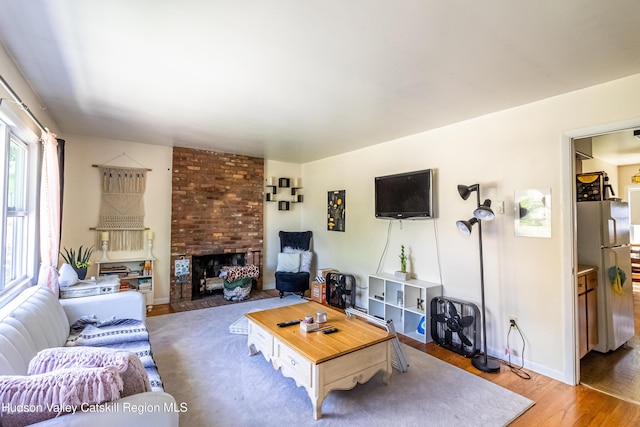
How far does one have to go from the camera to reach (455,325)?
10.3 ft

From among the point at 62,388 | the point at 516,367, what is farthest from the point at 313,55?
the point at 516,367

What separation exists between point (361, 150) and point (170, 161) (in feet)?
9.96

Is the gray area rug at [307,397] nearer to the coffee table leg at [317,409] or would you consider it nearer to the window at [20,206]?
the coffee table leg at [317,409]

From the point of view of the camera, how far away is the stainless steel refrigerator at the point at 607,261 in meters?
3.09

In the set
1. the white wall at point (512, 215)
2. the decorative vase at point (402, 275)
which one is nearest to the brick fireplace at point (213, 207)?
the white wall at point (512, 215)

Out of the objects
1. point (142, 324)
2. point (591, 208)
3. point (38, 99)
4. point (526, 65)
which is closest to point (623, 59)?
point (526, 65)

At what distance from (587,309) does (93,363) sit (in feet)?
12.9

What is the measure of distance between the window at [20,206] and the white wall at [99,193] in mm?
1459

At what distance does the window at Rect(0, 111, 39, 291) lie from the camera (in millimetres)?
2408

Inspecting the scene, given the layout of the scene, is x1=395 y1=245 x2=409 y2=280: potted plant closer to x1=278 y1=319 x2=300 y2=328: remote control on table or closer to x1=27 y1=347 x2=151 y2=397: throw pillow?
x1=278 y1=319 x2=300 y2=328: remote control on table

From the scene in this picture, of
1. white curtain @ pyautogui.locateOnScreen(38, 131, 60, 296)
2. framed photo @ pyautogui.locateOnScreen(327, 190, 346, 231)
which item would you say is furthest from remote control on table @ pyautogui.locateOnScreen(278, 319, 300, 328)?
framed photo @ pyautogui.locateOnScreen(327, 190, 346, 231)

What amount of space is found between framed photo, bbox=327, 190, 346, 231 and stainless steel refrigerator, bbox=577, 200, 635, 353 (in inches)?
118

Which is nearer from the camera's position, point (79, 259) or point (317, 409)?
point (317, 409)

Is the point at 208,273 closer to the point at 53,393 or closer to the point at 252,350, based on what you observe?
the point at 252,350
